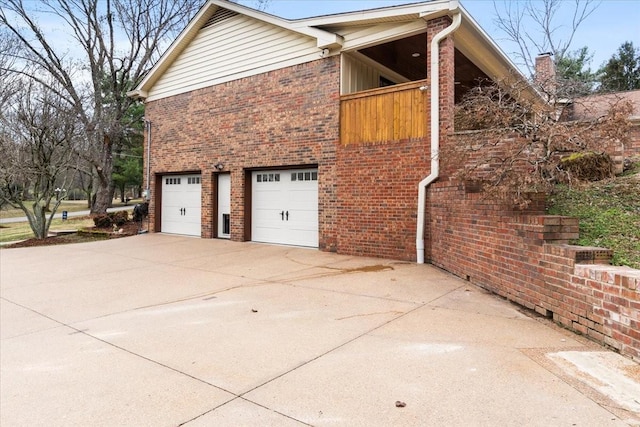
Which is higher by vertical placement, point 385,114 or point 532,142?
point 385,114

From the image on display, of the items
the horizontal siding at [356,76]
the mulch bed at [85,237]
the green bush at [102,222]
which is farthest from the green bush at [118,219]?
the horizontal siding at [356,76]

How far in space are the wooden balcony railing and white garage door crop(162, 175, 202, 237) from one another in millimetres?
5727

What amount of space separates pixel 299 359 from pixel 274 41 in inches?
350

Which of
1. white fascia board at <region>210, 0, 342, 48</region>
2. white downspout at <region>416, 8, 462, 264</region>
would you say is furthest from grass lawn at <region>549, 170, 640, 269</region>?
white fascia board at <region>210, 0, 342, 48</region>

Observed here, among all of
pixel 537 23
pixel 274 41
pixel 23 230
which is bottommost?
pixel 23 230

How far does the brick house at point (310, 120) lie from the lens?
7.74 metres

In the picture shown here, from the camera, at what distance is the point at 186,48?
40.2 feet

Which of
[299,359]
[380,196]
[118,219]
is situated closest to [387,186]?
[380,196]

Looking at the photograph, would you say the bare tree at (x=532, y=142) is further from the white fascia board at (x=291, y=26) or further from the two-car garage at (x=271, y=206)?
the two-car garage at (x=271, y=206)

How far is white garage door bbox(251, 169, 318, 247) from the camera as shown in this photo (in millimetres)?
9516

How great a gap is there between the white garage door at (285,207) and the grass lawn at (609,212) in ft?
17.5

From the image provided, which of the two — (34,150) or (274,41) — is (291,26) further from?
(34,150)

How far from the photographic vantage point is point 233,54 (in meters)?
10.9

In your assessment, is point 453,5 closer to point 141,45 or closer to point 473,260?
point 473,260
